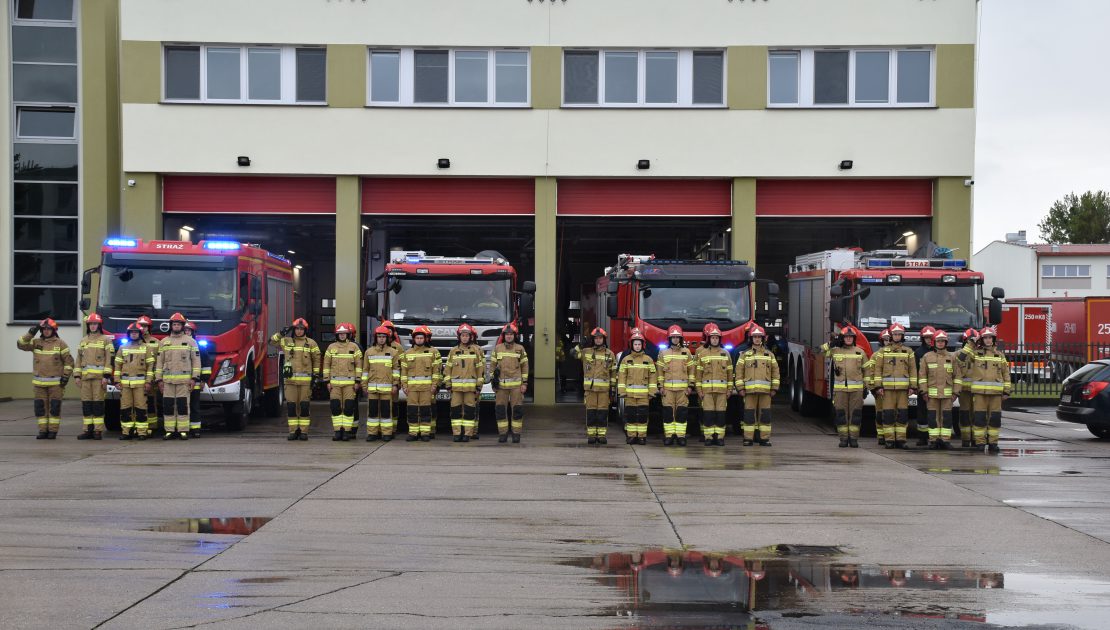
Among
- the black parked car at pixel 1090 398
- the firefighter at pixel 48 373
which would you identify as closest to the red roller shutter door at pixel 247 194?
the firefighter at pixel 48 373

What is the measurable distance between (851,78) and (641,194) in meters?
5.06

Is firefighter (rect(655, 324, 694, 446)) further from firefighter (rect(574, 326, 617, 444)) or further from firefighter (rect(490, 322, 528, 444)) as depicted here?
firefighter (rect(490, 322, 528, 444))

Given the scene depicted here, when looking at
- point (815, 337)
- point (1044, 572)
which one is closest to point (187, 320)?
point (815, 337)

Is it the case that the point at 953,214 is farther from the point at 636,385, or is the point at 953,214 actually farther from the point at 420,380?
the point at 420,380

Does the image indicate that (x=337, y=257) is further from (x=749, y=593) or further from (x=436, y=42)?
(x=749, y=593)

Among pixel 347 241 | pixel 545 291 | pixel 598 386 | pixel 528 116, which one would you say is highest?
pixel 528 116

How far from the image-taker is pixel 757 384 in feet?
53.7

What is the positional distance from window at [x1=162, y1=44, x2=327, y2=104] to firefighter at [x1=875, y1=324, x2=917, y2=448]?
13.2 metres

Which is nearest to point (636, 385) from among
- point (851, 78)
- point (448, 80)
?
point (448, 80)

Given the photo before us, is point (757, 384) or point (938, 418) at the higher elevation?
point (757, 384)

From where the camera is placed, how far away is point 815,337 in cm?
1992

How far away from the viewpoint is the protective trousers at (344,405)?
16.5 metres

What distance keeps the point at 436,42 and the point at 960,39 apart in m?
11.0

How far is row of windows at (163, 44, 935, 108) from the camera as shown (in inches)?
923
